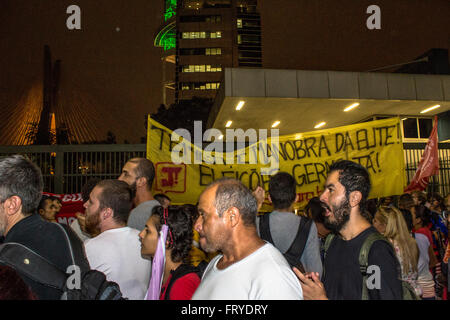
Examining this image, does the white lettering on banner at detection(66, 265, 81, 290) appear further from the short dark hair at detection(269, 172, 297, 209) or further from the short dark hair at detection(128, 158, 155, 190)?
the short dark hair at detection(128, 158, 155, 190)

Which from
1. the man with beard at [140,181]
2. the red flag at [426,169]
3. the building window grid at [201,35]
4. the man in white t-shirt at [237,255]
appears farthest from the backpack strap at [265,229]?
the building window grid at [201,35]

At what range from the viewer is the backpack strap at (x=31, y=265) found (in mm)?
1882

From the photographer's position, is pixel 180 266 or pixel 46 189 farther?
pixel 46 189

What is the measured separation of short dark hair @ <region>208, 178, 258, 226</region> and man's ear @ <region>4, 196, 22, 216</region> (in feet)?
3.84

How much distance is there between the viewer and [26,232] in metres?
2.11

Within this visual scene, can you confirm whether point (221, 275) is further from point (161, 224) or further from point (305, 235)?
point (305, 235)

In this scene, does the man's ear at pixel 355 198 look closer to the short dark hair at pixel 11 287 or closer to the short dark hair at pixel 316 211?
the short dark hair at pixel 316 211

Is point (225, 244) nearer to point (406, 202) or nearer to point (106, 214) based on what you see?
point (106, 214)

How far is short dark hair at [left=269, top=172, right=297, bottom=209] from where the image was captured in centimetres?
392

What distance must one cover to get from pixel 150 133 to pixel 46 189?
3013mm

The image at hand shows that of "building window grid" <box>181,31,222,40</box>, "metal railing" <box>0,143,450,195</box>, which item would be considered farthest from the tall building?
"metal railing" <box>0,143,450,195</box>

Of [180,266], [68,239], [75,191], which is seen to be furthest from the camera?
[75,191]
